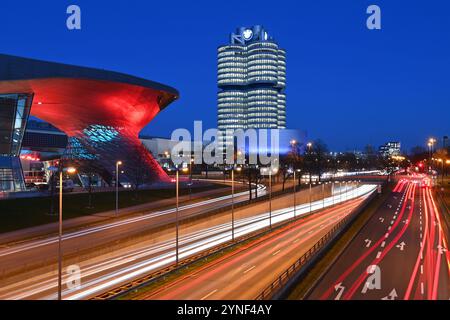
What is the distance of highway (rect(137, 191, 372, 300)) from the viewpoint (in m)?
18.1

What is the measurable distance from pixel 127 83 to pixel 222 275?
4476 centimetres

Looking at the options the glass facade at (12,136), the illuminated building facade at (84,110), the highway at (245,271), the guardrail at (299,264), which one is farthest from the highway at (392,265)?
the glass facade at (12,136)

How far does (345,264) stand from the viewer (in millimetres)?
24609

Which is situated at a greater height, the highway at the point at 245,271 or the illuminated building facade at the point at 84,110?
the illuminated building facade at the point at 84,110

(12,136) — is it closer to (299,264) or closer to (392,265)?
(299,264)

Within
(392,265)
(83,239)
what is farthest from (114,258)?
(392,265)

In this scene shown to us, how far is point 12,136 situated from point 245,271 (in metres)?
41.9

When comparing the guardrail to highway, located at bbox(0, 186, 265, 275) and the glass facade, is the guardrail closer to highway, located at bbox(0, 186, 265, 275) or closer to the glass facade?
highway, located at bbox(0, 186, 265, 275)

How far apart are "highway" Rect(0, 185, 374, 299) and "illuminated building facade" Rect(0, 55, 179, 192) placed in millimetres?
24988

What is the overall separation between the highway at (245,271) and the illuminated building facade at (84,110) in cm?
3187

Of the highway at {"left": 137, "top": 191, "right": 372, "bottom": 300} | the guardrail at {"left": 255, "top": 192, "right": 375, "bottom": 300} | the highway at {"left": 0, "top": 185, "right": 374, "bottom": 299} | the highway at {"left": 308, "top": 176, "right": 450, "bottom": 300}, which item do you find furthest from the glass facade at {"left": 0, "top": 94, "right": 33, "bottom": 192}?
the highway at {"left": 308, "top": 176, "right": 450, "bottom": 300}

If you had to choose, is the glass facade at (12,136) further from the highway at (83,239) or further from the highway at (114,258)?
the highway at (114,258)

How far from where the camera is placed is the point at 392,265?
24609mm

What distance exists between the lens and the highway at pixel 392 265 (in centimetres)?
1914
